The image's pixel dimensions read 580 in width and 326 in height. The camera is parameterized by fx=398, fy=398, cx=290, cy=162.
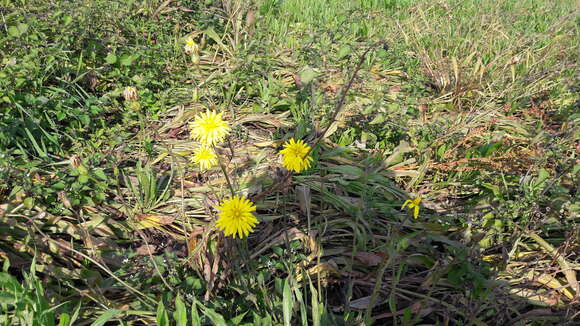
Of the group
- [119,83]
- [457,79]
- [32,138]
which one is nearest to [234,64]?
[119,83]

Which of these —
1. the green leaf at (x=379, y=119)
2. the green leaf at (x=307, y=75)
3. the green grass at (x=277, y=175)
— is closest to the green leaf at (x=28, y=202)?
→ the green grass at (x=277, y=175)

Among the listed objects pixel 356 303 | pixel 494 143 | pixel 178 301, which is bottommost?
pixel 356 303

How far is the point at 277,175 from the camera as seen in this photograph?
1.80 metres

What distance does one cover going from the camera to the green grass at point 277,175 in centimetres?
134

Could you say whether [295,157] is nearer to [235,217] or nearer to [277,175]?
[235,217]

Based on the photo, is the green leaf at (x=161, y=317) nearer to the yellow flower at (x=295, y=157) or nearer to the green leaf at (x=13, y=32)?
the yellow flower at (x=295, y=157)

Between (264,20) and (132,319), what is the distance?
2.64 meters

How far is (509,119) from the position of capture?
234cm

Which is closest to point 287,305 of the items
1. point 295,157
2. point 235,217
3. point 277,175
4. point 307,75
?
point 235,217

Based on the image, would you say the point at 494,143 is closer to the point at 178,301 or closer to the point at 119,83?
the point at 178,301

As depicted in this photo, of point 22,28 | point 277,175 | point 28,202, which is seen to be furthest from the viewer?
point 22,28

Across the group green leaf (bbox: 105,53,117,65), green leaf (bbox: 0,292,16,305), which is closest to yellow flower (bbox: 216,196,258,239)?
green leaf (bbox: 0,292,16,305)

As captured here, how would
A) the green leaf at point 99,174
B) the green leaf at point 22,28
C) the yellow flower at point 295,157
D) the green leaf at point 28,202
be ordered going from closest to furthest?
the yellow flower at point 295,157 < the green leaf at point 28,202 < the green leaf at point 99,174 < the green leaf at point 22,28

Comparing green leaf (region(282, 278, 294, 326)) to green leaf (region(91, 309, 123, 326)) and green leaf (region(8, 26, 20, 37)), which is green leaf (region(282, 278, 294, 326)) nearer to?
A: green leaf (region(91, 309, 123, 326))
